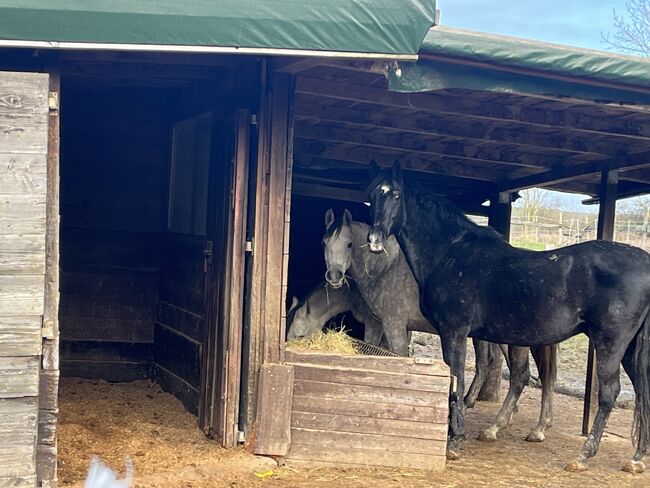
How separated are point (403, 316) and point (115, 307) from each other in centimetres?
287

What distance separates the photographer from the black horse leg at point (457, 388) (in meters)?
5.98

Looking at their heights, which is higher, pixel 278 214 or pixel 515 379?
pixel 278 214

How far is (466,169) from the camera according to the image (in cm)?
838

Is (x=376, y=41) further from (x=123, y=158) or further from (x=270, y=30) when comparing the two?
(x=123, y=158)

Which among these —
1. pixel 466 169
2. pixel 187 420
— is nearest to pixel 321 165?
pixel 466 169

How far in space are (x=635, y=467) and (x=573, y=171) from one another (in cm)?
299

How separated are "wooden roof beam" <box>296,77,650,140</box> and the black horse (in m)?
0.70

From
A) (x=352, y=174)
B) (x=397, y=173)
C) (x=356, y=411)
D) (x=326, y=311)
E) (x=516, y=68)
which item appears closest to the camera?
(x=516, y=68)

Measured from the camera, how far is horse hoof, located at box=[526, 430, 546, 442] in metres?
6.97

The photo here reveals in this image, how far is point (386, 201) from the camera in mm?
6254

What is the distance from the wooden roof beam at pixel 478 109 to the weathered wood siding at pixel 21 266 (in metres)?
2.20

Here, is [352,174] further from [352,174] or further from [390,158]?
[390,158]

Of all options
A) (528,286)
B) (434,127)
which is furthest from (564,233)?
(528,286)

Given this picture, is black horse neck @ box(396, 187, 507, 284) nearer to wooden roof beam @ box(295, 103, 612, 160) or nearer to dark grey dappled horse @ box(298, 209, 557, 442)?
dark grey dappled horse @ box(298, 209, 557, 442)
